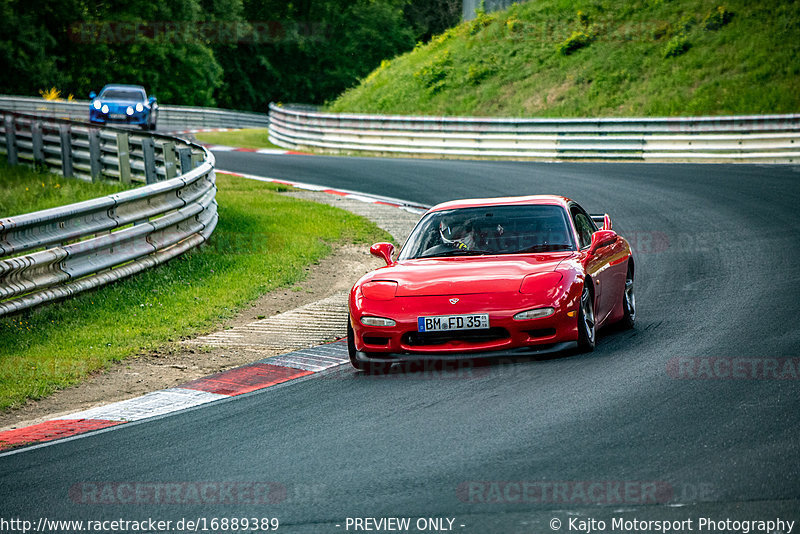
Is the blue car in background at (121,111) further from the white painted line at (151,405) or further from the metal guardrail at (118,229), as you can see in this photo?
the white painted line at (151,405)

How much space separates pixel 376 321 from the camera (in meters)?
7.98

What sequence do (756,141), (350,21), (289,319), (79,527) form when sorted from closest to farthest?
(79,527)
(289,319)
(756,141)
(350,21)

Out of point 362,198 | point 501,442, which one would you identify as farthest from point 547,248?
point 362,198

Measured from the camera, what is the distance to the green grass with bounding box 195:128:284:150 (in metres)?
36.3

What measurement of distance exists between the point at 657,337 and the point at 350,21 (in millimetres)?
71263

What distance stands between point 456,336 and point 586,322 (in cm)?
105

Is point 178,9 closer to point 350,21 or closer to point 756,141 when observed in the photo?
point 350,21

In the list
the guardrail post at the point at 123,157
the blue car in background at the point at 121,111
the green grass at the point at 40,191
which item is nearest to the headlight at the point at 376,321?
the green grass at the point at 40,191

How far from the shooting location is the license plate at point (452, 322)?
7.68 metres

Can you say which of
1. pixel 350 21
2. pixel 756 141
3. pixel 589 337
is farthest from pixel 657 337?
pixel 350 21

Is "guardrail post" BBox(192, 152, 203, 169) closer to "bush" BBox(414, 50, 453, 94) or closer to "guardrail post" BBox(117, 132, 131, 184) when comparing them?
"guardrail post" BBox(117, 132, 131, 184)

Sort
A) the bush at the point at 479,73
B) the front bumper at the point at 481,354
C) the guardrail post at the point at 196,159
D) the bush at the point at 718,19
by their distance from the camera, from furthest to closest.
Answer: the bush at the point at 479,73 < the bush at the point at 718,19 < the guardrail post at the point at 196,159 < the front bumper at the point at 481,354

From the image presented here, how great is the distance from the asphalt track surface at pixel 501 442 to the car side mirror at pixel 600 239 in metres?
0.76

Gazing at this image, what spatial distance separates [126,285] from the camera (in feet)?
36.0
